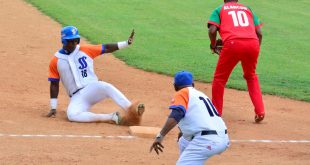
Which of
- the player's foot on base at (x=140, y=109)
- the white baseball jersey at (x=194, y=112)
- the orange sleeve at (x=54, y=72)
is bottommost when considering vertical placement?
→ the player's foot on base at (x=140, y=109)

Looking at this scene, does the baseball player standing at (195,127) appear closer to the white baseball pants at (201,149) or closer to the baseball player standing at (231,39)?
the white baseball pants at (201,149)

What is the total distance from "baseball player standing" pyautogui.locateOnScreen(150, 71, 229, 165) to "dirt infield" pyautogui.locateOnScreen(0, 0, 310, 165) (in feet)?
5.05

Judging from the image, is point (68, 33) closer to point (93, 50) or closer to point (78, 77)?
point (93, 50)

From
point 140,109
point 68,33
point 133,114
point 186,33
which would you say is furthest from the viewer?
point 186,33

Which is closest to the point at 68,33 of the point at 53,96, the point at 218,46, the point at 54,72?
the point at 54,72

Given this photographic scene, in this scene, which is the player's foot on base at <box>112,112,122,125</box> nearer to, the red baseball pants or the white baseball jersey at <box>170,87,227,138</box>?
the red baseball pants

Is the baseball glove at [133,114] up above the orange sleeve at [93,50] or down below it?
below

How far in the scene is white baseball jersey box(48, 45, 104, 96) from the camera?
1133 centimetres

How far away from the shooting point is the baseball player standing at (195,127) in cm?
757

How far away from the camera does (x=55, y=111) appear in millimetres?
11383

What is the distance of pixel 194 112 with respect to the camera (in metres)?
7.64

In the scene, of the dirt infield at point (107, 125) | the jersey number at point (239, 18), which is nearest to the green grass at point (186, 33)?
the dirt infield at point (107, 125)

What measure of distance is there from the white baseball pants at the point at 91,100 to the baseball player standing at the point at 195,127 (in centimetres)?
333

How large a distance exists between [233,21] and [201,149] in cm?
392
